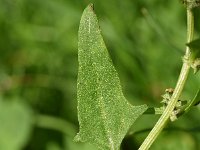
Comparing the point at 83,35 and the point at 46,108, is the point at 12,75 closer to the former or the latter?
the point at 46,108

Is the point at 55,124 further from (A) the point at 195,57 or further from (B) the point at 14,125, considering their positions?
(A) the point at 195,57

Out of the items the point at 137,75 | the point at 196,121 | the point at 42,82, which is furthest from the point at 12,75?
the point at 196,121

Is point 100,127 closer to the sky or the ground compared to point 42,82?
closer to the sky

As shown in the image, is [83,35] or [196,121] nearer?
[83,35]

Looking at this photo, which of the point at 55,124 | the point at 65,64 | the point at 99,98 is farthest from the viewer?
the point at 65,64

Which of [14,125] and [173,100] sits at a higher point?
[173,100]

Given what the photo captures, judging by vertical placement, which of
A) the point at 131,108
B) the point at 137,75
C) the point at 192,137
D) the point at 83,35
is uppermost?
the point at 83,35

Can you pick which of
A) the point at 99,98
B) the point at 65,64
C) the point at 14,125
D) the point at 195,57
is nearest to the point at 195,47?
A: the point at 195,57

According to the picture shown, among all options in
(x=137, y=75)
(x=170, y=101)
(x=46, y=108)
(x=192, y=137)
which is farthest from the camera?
(x=46, y=108)

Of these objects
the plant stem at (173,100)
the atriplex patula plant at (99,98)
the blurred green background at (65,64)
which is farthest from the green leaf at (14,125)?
the plant stem at (173,100)
